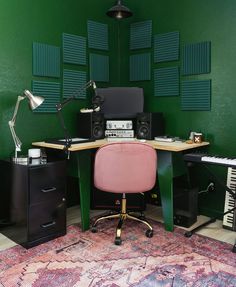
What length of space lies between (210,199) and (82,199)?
4.67 feet

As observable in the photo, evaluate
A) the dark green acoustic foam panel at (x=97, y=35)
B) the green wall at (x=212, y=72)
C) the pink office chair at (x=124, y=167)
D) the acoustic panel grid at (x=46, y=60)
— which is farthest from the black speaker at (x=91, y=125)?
the dark green acoustic foam panel at (x=97, y=35)

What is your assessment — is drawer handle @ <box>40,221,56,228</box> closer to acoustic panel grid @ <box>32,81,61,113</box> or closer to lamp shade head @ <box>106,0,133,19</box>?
acoustic panel grid @ <box>32,81,61,113</box>

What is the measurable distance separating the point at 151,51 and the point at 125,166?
179 cm

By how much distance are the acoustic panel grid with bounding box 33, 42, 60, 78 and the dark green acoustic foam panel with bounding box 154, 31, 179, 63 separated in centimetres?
117

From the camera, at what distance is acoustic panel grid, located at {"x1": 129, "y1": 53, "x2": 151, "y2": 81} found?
398 cm

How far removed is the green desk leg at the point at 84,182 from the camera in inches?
121

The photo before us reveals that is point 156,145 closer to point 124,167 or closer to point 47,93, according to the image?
point 124,167

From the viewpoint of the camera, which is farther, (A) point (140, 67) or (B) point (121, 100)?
(A) point (140, 67)

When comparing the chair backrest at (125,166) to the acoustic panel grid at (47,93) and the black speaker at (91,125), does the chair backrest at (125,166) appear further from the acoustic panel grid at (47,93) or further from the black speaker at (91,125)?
the acoustic panel grid at (47,93)

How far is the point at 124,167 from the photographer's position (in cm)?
279

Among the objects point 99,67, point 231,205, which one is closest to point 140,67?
point 99,67

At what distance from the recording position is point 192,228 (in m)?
3.23

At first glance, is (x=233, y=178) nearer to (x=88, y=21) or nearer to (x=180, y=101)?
(x=180, y=101)

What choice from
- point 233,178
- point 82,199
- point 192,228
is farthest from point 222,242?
point 82,199
